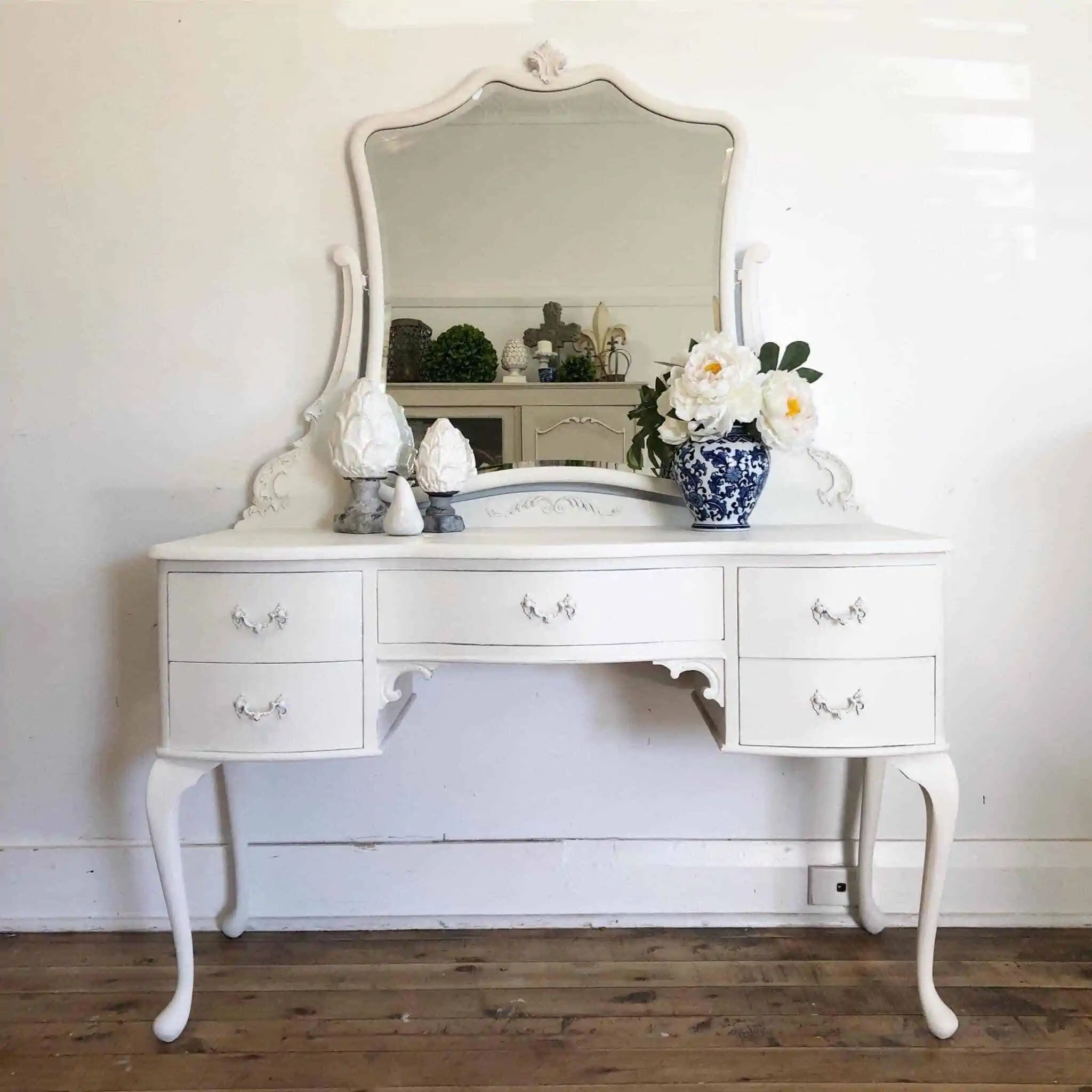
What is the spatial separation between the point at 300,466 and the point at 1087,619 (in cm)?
167

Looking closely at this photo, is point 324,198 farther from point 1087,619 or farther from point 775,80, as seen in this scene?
point 1087,619

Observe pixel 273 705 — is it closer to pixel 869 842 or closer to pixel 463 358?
pixel 463 358

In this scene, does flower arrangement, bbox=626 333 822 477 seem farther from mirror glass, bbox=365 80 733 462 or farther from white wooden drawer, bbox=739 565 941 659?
white wooden drawer, bbox=739 565 941 659

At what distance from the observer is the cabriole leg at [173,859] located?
147cm

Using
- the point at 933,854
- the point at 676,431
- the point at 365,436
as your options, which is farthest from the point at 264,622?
the point at 933,854

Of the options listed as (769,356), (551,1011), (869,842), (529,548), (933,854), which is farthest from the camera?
(869,842)

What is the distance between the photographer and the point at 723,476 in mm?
1604

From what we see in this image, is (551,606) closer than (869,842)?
Yes

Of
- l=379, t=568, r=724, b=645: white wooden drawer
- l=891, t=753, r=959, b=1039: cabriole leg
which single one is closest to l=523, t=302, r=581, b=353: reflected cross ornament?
l=379, t=568, r=724, b=645: white wooden drawer

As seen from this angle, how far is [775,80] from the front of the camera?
180cm

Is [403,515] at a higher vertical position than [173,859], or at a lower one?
higher

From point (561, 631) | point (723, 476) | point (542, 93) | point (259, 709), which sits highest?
point (542, 93)

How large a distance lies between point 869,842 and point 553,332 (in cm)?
121

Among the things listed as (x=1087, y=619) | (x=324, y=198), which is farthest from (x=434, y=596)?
(x=1087, y=619)
